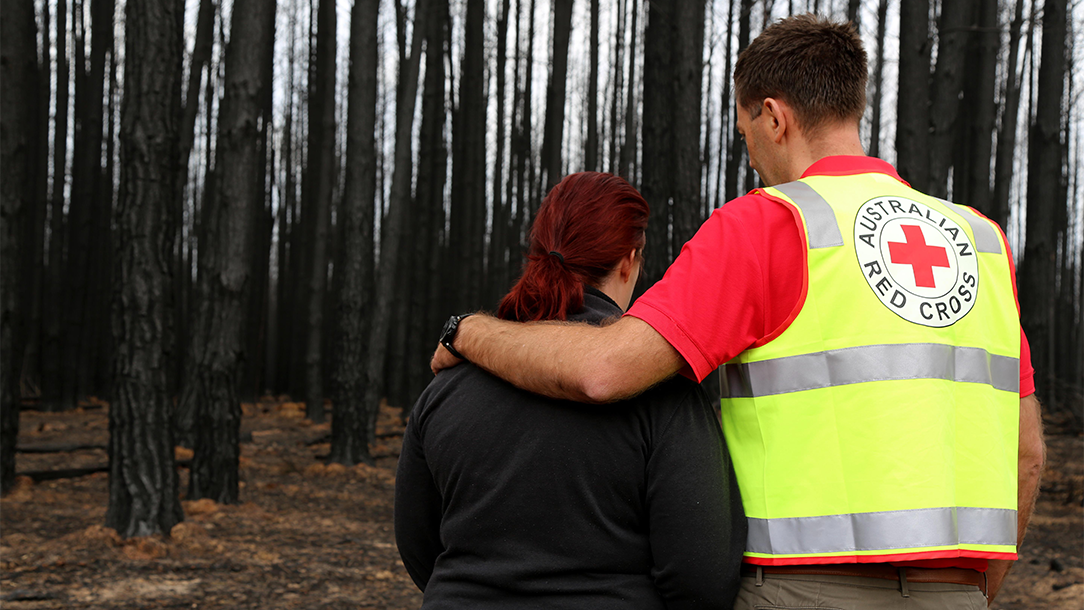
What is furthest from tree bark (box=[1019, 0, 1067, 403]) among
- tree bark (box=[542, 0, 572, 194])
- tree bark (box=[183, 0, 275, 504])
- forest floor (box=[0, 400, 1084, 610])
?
tree bark (box=[183, 0, 275, 504])

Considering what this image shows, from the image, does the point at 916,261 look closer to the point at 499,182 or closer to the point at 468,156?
the point at 468,156

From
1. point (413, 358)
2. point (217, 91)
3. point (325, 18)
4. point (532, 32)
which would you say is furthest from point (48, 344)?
point (532, 32)

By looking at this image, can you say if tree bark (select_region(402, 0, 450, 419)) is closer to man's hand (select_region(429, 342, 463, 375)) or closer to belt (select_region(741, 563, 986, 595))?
man's hand (select_region(429, 342, 463, 375))

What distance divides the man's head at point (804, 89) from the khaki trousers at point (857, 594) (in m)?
0.81

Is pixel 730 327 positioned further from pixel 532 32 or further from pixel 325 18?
pixel 532 32

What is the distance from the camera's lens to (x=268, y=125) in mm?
17547

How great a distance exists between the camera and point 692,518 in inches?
60.1

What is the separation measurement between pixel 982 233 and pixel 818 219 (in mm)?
373

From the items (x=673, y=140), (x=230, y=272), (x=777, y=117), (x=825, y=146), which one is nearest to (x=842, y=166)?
(x=825, y=146)

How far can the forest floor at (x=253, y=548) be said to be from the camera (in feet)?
16.4

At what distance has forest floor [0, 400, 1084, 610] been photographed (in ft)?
16.4

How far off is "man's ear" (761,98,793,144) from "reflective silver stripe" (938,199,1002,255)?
34 centimetres

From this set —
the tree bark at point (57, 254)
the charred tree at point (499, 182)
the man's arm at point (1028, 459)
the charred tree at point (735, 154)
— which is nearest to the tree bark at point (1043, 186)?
the charred tree at point (499, 182)

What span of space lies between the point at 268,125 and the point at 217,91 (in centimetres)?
597
